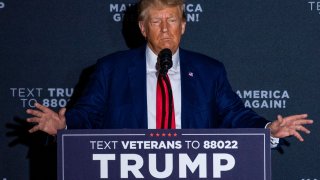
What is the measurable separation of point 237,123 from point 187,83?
28 centimetres

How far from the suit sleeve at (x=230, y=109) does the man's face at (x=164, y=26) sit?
26 cm

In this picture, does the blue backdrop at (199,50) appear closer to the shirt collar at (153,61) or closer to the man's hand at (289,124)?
the shirt collar at (153,61)

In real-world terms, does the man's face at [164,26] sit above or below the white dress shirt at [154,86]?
above

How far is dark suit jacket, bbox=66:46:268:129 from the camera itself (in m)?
2.22

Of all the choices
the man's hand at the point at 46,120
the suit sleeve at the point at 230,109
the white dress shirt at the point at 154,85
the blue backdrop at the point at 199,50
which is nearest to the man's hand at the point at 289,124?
the suit sleeve at the point at 230,109

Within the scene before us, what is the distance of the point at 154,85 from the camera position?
230 centimetres

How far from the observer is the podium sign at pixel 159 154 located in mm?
1651

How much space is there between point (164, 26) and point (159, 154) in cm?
77

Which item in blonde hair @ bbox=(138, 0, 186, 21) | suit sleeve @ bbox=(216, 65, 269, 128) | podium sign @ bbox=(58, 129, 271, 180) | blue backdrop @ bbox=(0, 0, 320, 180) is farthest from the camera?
blue backdrop @ bbox=(0, 0, 320, 180)

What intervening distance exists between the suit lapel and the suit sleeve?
0.32 m

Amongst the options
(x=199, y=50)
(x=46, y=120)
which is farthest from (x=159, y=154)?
(x=199, y=50)

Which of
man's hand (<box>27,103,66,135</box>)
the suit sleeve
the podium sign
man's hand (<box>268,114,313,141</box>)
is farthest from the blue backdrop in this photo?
the podium sign

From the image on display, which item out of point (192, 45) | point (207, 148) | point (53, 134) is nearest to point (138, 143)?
point (207, 148)

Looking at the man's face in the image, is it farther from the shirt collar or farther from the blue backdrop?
the blue backdrop
